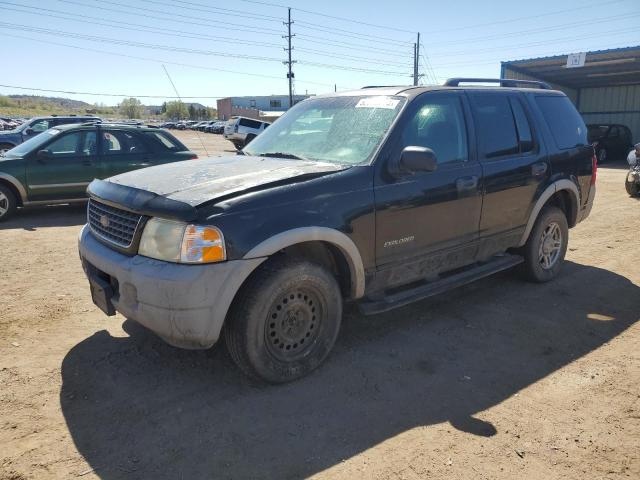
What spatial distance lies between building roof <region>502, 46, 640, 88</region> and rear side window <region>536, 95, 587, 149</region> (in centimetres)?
1853

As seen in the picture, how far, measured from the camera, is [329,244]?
3.57m

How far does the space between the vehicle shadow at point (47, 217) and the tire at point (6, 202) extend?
13cm

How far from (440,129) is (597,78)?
26622 millimetres

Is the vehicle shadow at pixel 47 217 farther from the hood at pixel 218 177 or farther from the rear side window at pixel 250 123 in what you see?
the rear side window at pixel 250 123

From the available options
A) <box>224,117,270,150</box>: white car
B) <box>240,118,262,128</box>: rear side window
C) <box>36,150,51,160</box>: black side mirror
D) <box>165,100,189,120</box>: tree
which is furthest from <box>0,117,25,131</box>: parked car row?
<box>165,100,189,120</box>: tree

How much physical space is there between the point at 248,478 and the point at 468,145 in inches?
128

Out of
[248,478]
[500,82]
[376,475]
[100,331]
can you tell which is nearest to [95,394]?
[100,331]

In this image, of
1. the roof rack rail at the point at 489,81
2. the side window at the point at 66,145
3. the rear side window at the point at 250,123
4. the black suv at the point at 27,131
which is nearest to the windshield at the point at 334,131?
the roof rack rail at the point at 489,81

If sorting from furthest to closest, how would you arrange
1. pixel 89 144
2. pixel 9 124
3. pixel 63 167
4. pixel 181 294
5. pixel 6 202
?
pixel 9 124, pixel 89 144, pixel 63 167, pixel 6 202, pixel 181 294

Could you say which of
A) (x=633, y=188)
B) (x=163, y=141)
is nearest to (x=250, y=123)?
(x=163, y=141)

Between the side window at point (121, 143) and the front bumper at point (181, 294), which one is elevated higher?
the side window at point (121, 143)

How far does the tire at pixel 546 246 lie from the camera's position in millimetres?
5340

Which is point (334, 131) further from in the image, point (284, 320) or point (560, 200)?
point (560, 200)

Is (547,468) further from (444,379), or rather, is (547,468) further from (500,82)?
(500,82)
